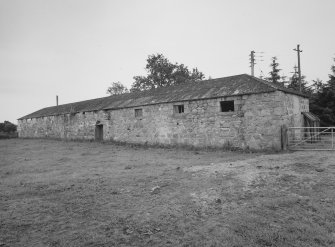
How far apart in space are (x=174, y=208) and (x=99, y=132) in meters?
18.0

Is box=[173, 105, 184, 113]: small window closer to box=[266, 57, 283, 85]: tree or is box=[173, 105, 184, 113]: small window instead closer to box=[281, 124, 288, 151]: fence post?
box=[281, 124, 288, 151]: fence post

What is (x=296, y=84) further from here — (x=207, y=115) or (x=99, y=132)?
(x=99, y=132)

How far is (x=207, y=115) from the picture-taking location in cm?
1462

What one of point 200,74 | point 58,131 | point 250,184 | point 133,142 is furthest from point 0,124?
point 250,184

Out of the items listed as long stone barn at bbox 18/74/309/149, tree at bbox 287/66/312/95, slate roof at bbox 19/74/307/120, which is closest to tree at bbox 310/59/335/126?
tree at bbox 287/66/312/95

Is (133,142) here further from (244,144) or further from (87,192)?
(87,192)

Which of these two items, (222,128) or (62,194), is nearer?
(62,194)

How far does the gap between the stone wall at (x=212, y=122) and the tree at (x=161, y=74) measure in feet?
71.2

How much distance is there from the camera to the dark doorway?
21.5m

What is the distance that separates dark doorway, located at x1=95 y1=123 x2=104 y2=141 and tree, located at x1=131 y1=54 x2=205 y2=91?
68.5ft

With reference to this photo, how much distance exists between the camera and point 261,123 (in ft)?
42.0

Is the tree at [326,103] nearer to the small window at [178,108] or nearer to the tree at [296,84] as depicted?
the tree at [296,84]

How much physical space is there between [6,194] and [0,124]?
129 ft

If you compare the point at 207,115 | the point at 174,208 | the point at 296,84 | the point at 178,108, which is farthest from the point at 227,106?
the point at 296,84
